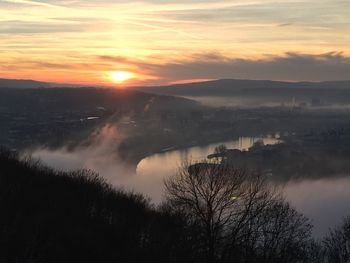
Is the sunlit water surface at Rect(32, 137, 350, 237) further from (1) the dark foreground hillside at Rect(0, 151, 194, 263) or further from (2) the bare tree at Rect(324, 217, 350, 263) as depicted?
(1) the dark foreground hillside at Rect(0, 151, 194, 263)

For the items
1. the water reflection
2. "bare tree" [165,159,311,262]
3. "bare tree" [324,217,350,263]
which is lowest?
the water reflection

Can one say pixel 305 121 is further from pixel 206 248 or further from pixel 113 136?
pixel 206 248

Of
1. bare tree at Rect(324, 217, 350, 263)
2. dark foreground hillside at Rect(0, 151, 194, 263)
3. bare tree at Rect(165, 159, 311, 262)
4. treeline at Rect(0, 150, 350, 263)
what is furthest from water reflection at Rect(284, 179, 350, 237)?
dark foreground hillside at Rect(0, 151, 194, 263)

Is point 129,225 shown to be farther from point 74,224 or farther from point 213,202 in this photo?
point 213,202

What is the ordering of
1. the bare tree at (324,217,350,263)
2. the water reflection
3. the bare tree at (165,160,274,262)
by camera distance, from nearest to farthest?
1. the bare tree at (165,160,274,262)
2. the bare tree at (324,217,350,263)
3. the water reflection

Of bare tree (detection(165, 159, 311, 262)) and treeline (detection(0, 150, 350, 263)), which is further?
bare tree (detection(165, 159, 311, 262))

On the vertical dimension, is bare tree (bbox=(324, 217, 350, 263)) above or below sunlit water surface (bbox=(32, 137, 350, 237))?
above

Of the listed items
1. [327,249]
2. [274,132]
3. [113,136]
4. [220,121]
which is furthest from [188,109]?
[327,249]

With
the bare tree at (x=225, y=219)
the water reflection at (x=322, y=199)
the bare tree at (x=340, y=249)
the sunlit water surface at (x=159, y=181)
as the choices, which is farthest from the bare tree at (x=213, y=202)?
the sunlit water surface at (x=159, y=181)

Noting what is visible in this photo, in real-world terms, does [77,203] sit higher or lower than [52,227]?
lower
